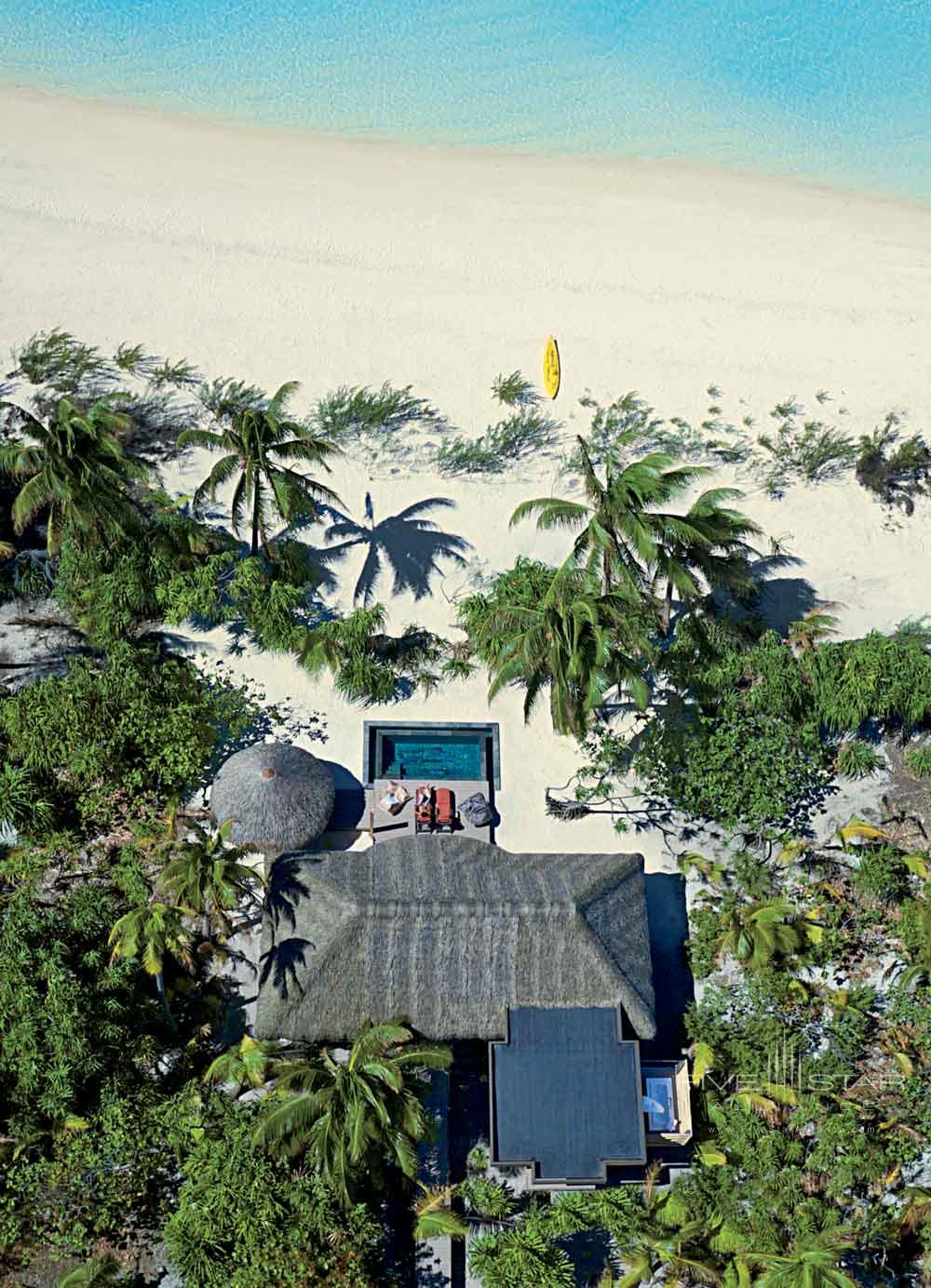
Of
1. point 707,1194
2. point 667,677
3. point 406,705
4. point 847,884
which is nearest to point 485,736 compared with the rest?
point 406,705

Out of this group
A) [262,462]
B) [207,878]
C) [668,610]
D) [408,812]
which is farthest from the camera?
[668,610]

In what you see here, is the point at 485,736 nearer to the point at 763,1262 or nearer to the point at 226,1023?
the point at 226,1023

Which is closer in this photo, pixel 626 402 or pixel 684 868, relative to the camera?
pixel 684 868

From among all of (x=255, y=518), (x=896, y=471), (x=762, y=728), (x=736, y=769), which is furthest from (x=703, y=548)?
(x=255, y=518)

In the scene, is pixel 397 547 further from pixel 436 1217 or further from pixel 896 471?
pixel 436 1217

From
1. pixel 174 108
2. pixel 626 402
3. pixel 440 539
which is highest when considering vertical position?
pixel 174 108

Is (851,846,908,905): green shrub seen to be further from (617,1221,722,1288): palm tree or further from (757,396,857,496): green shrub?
(757,396,857,496): green shrub
